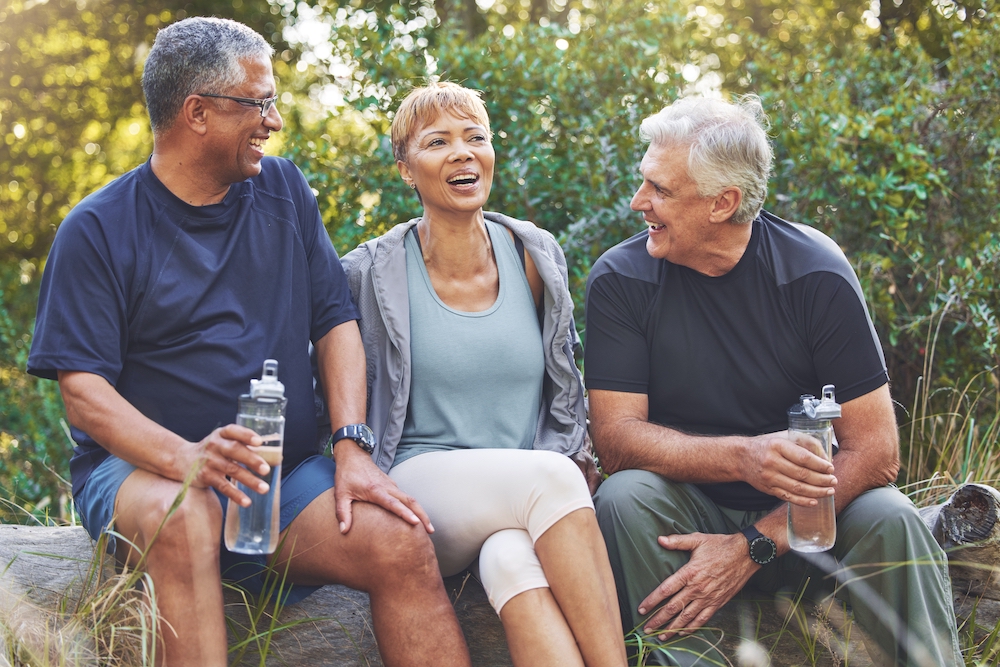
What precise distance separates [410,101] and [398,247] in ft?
1.63

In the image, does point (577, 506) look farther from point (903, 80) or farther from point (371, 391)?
point (903, 80)

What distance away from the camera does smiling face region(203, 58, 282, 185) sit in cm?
265

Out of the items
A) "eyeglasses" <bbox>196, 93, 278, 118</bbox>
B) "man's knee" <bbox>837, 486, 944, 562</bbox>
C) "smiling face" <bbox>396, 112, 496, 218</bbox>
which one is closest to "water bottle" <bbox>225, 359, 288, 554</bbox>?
"eyeglasses" <bbox>196, 93, 278, 118</bbox>

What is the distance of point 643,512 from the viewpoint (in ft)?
8.79

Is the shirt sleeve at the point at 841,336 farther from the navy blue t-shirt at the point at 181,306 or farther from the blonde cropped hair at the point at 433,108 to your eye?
the navy blue t-shirt at the point at 181,306

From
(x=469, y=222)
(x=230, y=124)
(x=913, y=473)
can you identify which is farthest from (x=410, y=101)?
(x=913, y=473)

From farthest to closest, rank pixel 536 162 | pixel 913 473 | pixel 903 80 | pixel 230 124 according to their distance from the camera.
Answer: pixel 903 80, pixel 536 162, pixel 913 473, pixel 230 124

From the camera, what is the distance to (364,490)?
2.53 metres

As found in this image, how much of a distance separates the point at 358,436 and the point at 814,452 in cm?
130

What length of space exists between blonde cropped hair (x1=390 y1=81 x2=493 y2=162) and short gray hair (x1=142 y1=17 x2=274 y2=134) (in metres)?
0.58

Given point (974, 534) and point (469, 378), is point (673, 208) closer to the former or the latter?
point (469, 378)

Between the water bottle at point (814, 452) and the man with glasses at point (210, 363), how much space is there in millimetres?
1034

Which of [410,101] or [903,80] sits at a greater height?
[903,80]

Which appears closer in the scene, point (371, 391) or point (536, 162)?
point (371, 391)
